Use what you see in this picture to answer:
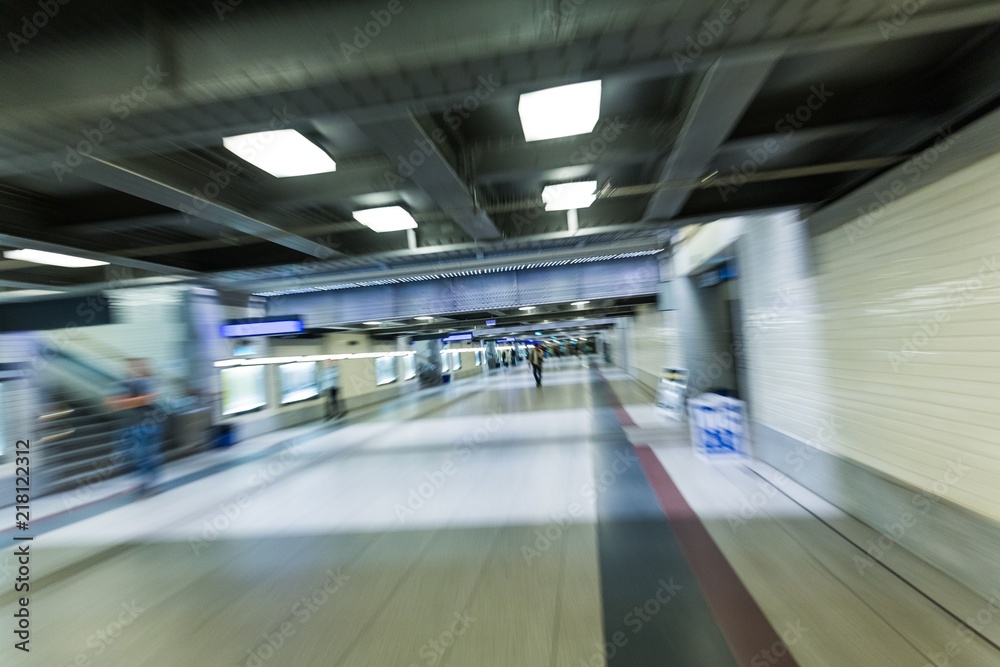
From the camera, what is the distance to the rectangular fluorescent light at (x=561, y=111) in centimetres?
279

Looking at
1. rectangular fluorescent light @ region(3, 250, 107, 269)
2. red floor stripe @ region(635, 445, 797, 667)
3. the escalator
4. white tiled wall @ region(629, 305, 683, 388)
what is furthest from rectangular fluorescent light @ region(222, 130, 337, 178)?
white tiled wall @ region(629, 305, 683, 388)

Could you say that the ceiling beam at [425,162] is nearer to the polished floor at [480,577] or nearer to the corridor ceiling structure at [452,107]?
the corridor ceiling structure at [452,107]

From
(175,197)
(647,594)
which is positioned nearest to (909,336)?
(647,594)

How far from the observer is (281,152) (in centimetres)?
332

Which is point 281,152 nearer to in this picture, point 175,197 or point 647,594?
point 175,197

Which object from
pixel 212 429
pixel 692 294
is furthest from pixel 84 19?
pixel 212 429

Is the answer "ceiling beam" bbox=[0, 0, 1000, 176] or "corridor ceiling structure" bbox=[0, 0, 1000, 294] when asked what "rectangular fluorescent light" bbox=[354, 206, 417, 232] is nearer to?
"corridor ceiling structure" bbox=[0, 0, 1000, 294]

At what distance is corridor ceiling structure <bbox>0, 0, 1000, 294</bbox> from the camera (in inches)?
72.9

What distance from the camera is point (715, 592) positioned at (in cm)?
308

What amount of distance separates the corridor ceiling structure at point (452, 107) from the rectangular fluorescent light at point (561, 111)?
0.15 metres

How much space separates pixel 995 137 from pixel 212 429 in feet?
40.8

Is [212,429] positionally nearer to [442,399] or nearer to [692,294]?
[442,399]

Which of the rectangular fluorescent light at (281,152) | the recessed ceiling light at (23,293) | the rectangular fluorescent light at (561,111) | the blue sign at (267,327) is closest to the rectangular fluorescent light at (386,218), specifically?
the rectangular fluorescent light at (281,152)

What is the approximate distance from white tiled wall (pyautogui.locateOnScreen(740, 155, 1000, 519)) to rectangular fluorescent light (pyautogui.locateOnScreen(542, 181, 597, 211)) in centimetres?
227
